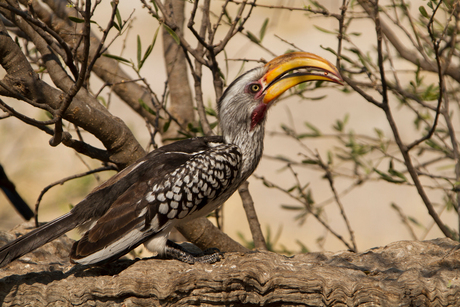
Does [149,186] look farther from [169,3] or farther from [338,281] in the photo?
[169,3]

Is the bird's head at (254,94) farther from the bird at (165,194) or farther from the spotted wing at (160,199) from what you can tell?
the spotted wing at (160,199)

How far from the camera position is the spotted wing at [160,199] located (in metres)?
3.34

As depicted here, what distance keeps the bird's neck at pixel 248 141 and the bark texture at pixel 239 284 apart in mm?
1014

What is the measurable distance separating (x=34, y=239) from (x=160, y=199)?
0.89 m

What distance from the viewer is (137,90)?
5320 mm

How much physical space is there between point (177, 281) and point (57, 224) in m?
1.06

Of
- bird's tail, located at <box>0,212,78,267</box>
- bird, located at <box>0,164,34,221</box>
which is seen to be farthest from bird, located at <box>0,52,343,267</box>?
bird, located at <box>0,164,34,221</box>

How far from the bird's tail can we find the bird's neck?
4.85ft

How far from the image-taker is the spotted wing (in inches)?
132

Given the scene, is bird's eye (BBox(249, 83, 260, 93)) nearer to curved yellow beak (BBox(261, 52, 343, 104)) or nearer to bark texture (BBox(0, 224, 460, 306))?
curved yellow beak (BBox(261, 52, 343, 104))

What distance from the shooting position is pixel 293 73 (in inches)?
159

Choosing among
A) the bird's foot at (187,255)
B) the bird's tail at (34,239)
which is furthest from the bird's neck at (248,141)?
the bird's tail at (34,239)

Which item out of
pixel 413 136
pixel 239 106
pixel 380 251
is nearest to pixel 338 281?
pixel 380 251

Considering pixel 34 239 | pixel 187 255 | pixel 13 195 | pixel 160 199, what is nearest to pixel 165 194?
pixel 160 199
